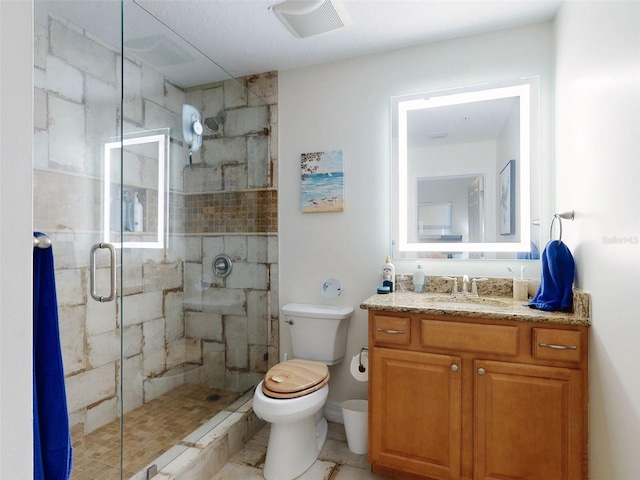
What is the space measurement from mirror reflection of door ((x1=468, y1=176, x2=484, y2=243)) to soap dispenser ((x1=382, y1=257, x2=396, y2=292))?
0.51 metres

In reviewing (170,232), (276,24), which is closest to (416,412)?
(170,232)

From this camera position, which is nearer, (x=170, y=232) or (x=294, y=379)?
(x=294, y=379)

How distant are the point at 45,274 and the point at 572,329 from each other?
186 cm

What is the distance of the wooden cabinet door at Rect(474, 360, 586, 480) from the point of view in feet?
4.86

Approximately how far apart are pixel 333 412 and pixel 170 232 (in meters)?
1.63

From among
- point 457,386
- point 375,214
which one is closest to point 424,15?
point 375,214

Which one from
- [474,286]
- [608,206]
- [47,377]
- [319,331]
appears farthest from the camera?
[319,331]

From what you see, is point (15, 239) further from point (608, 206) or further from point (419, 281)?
point (419, 281)

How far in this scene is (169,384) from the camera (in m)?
2.19

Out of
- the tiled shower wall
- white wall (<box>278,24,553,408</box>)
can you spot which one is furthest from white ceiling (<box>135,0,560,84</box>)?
the tiled shower wall

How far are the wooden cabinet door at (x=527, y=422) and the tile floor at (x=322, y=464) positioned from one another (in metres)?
0.62

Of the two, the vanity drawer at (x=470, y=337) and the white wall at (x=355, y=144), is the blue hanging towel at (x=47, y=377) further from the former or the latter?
the white wall at (x=355, y=144)

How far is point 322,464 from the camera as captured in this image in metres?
1.95

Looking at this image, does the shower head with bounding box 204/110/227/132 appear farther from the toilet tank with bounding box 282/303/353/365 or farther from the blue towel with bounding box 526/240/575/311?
the blue towel with bounding box 526/240/575/311
